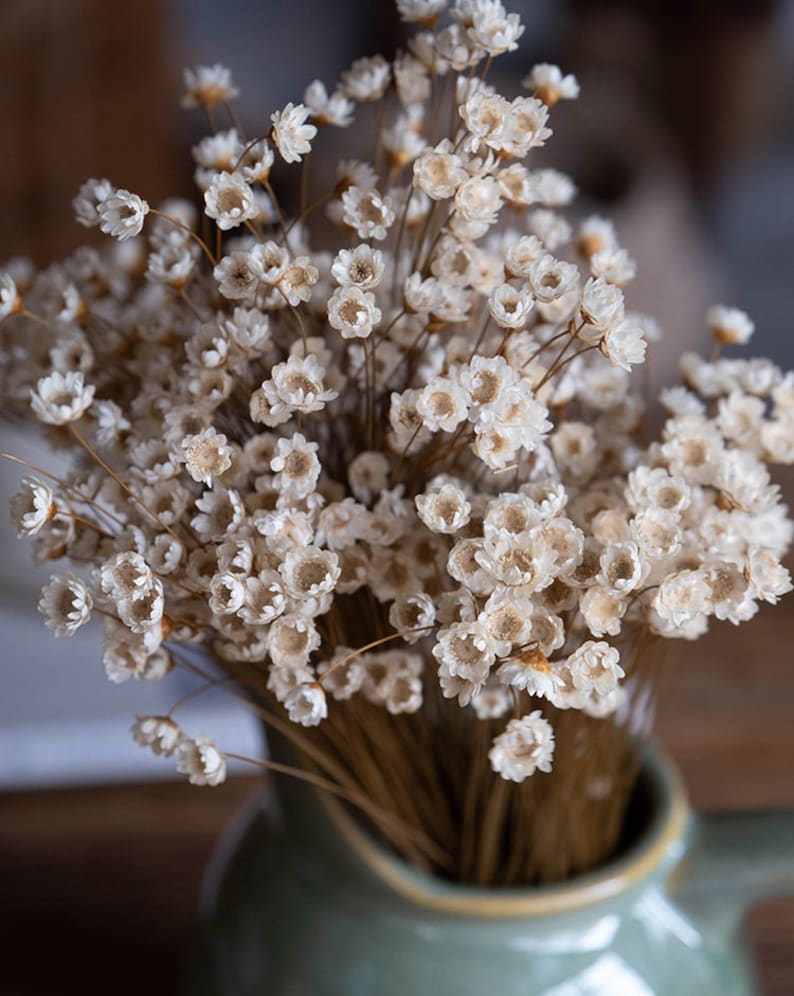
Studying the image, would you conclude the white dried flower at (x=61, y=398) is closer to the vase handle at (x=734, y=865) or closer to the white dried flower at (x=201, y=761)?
the white dried flower at (x=201, y=761)

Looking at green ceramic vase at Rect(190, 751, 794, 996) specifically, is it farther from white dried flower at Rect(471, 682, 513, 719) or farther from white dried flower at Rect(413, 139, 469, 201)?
white dried flower at Rect(413, 139, 469, 201)

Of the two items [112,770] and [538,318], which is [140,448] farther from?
[112,770]

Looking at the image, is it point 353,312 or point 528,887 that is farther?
point 528,887

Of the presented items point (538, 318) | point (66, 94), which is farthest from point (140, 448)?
point (66, 94)

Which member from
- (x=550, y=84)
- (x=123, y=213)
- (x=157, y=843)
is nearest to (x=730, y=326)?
(x=550, y=84)

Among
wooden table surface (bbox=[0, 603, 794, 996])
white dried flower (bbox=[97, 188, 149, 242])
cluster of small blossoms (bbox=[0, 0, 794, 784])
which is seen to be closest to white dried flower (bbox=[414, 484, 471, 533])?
cluster of small blossoms (bbox=[0, 0, 794, 784])

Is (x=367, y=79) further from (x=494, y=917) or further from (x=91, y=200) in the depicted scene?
(x=494, y=917)
